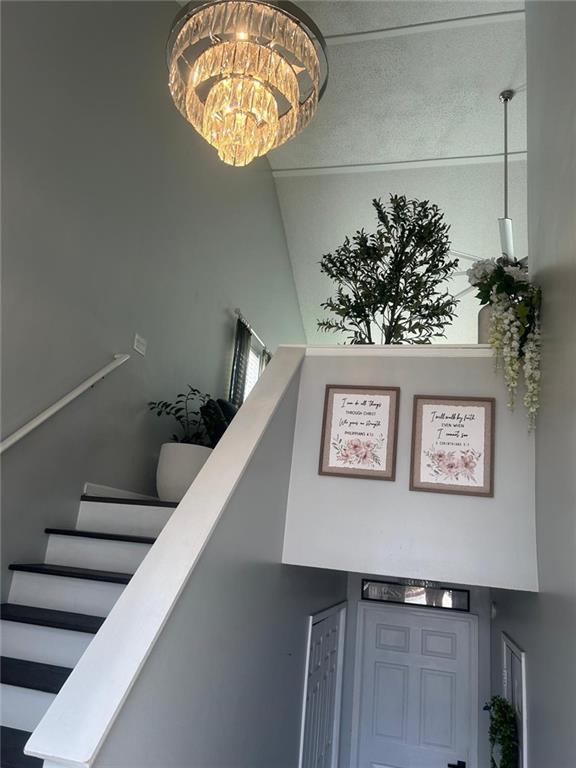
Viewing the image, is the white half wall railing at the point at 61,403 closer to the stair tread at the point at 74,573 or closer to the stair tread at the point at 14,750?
the stair tread at the point at 74,573

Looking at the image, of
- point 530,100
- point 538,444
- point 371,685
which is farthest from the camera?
point 371,685

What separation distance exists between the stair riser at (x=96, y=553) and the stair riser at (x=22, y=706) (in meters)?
0.74

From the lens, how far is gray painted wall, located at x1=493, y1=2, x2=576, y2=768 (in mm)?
1499

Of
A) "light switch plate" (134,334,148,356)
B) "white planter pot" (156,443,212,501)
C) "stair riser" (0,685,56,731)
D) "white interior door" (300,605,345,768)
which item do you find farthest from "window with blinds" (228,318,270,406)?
"stair riser" (0,685,56,731)

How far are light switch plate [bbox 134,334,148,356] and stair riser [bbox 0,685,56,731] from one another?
6.87 feet

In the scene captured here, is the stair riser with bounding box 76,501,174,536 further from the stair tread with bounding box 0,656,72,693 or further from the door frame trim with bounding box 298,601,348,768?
the door frame trim with bounding box 298,601,348,768

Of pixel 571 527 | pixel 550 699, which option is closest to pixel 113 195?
pixel 571 527

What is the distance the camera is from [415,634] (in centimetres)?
453

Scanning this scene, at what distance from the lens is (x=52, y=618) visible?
198cm

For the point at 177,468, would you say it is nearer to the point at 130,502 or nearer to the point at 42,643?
the point at 130,502

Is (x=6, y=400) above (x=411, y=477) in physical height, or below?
above

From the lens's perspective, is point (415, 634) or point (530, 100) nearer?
point (530, 100)

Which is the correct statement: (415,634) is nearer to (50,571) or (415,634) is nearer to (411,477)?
(411,477)

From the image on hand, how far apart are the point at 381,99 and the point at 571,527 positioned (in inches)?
167
